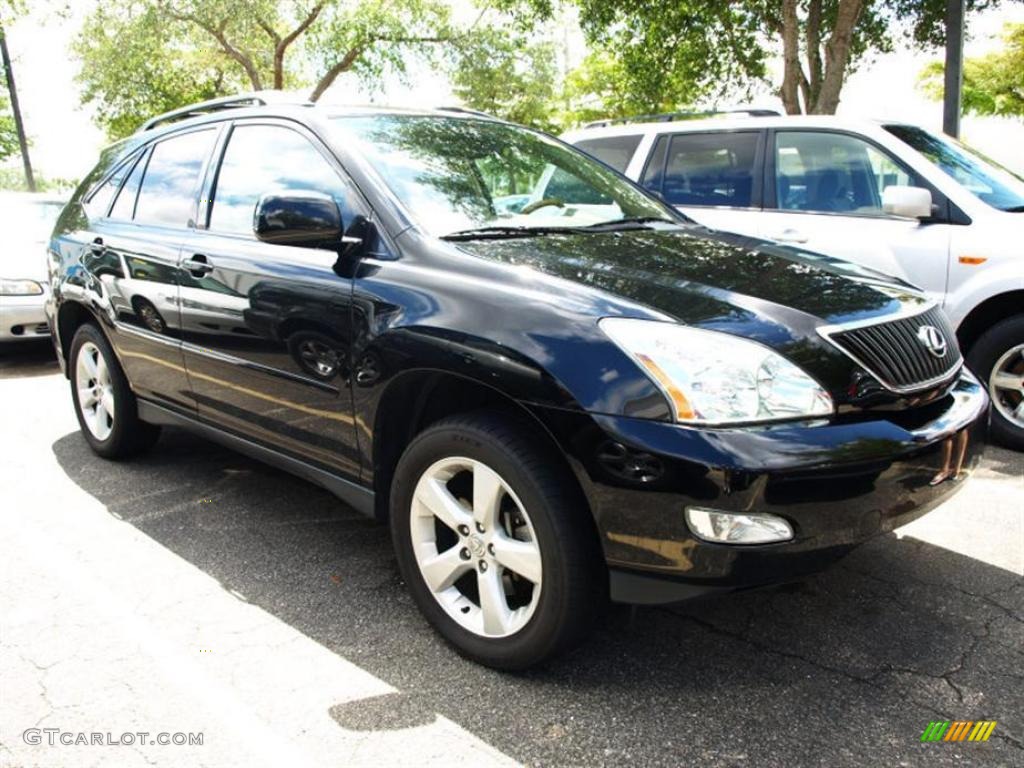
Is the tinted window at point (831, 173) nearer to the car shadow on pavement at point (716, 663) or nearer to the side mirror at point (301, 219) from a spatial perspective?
the car shadow on pavement at point (716, 663)

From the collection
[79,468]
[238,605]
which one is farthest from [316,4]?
[238,605]

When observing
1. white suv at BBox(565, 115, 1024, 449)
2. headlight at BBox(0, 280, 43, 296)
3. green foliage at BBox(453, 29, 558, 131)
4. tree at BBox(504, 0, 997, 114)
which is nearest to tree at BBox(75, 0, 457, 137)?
green foliage at BBox(453, 29, 558, 131)

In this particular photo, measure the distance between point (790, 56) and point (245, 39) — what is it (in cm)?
1314

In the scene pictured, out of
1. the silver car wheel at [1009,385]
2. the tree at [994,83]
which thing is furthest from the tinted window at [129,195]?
the tree at [994,83]

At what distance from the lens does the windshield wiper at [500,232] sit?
3.03 meters

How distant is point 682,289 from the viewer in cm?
263

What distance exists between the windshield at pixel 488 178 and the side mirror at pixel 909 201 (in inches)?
68.2

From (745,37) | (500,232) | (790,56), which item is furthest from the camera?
(745,37)

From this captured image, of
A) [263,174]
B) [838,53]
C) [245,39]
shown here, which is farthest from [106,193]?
[245,39]

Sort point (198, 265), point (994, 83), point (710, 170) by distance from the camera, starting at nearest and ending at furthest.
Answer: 1. point (198, 265)
2. point (710, 170)
3. point (994, 83)

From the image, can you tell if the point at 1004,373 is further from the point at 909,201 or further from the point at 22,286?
the point at 22,286

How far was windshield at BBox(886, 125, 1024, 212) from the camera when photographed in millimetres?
5105

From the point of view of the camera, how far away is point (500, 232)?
10.2 feet

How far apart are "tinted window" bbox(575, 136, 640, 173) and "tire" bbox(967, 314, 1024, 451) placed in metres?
2.73
